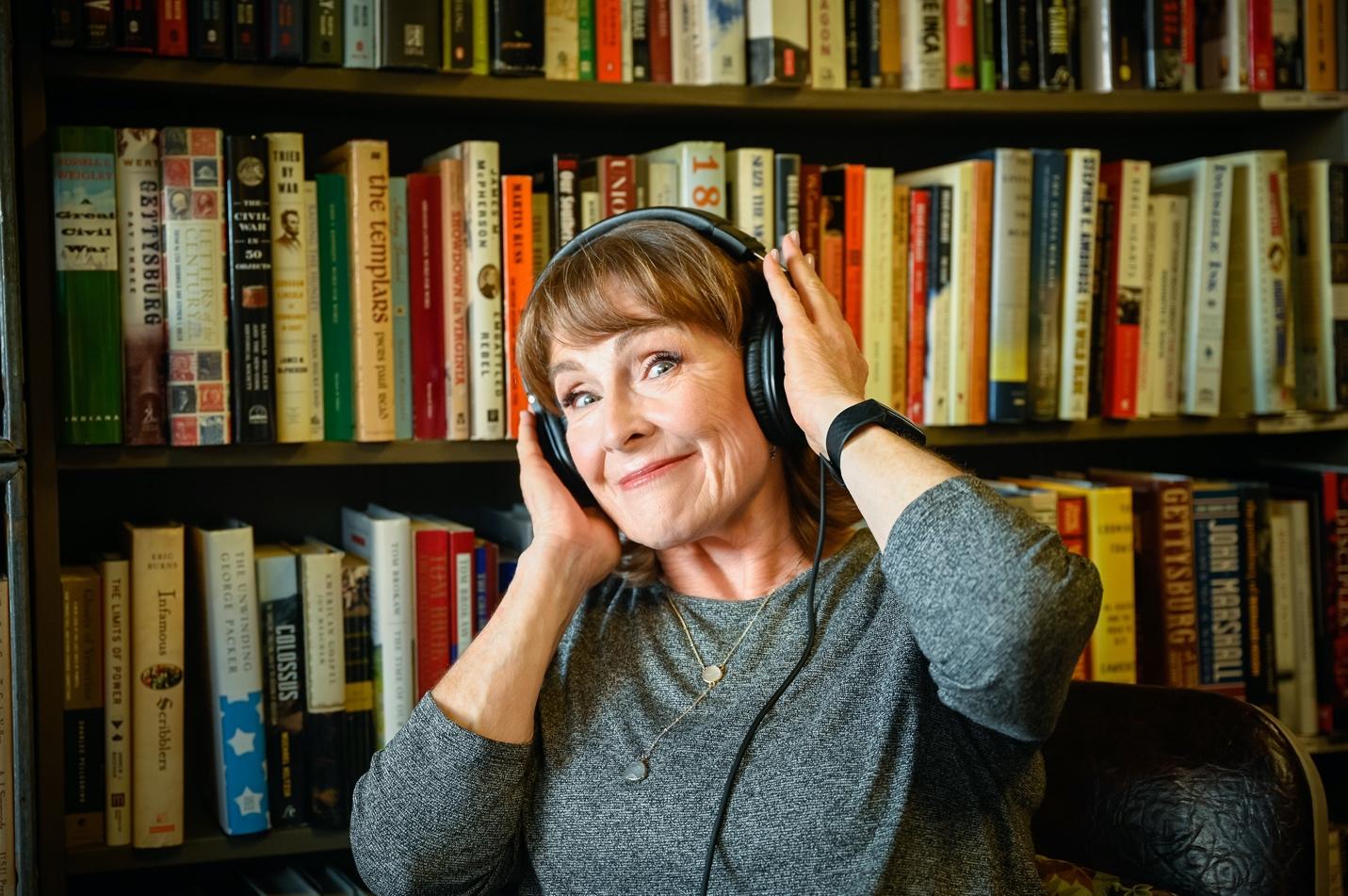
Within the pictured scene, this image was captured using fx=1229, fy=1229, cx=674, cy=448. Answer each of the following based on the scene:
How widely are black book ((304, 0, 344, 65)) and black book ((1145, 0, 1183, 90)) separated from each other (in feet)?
3.43

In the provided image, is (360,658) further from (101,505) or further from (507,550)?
(101,505)

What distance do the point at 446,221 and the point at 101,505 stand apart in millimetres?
596

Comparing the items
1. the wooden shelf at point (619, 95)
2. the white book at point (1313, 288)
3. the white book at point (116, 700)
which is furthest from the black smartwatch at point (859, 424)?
the white book at point (1313, 288)

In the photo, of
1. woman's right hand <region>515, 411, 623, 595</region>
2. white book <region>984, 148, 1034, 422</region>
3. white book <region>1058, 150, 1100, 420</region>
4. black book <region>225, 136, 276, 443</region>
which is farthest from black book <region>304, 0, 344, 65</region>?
white book <region>1058, 150, 1100, 420</region>

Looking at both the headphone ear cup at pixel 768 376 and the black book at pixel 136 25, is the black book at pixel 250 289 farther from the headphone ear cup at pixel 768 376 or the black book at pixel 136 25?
the headphone ear cup at pixel 768 376

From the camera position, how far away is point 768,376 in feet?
3.75

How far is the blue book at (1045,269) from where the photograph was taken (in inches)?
62.6

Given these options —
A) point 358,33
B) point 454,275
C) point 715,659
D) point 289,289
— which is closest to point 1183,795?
point 715,659

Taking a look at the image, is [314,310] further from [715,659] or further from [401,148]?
[715,659]

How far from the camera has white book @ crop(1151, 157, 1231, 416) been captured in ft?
5.44

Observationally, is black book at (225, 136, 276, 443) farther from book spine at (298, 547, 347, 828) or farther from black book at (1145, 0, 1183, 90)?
black book at (1145, 0, 1183, 90)

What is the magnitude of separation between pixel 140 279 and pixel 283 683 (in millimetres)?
473

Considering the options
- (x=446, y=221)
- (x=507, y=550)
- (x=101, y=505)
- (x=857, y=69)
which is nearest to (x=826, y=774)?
(x=507, y=550)

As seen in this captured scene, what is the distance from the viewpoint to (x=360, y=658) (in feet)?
4.70
